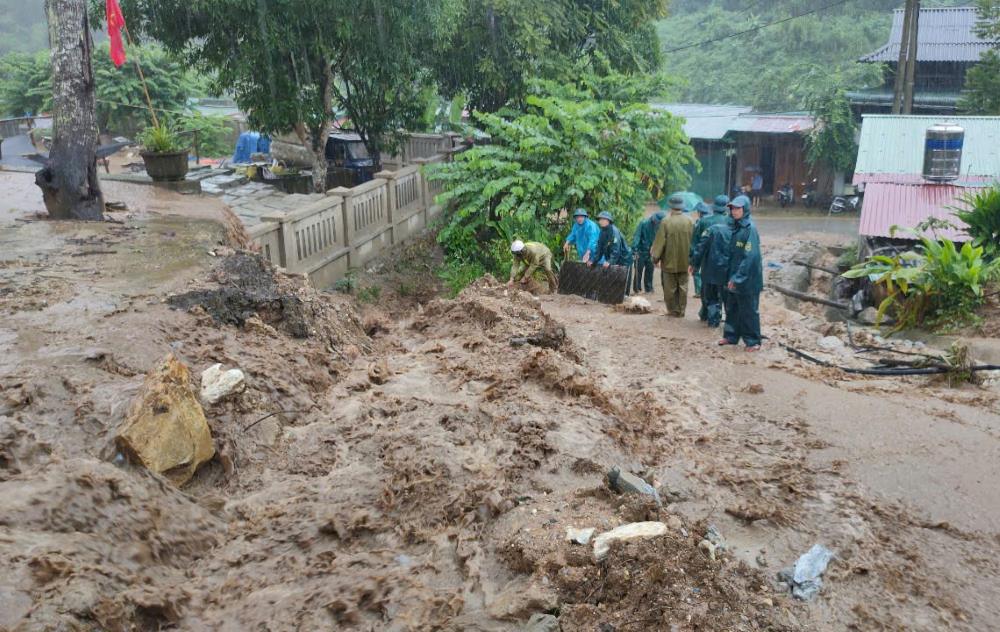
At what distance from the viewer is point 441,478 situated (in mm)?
5359

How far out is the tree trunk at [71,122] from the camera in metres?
9.88

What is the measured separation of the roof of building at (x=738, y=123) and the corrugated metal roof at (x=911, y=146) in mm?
8154

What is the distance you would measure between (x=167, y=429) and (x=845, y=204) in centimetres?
2546

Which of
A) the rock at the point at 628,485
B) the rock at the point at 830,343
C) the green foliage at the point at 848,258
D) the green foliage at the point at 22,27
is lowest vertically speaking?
the green foliage at the point at 848,258

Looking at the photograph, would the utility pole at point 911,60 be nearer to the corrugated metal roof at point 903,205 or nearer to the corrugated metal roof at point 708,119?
the corrugated metal roof at point 708,119

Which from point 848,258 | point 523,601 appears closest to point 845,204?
point 848,258

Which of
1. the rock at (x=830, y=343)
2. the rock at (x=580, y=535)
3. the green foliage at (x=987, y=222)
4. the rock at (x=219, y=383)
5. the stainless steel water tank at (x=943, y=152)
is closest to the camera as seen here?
the rock at (x=580, y=535)

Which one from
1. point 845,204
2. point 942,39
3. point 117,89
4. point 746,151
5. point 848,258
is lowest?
point 848,258

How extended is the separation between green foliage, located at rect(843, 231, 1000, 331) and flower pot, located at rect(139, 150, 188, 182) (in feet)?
33.9

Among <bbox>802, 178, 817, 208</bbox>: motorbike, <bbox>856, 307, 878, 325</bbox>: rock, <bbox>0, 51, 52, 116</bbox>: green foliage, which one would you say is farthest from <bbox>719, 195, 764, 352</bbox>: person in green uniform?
<bbox>0, 51, 52, 116</bbox>: green foliage

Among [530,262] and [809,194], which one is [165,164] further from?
[809,194]

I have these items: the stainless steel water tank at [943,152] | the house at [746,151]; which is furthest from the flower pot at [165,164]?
the house at [746,151]

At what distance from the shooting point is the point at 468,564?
452cm

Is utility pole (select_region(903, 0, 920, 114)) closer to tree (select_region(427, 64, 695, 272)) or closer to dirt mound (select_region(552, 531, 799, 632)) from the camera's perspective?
tree (select_region(427, 64, 695, 272))
